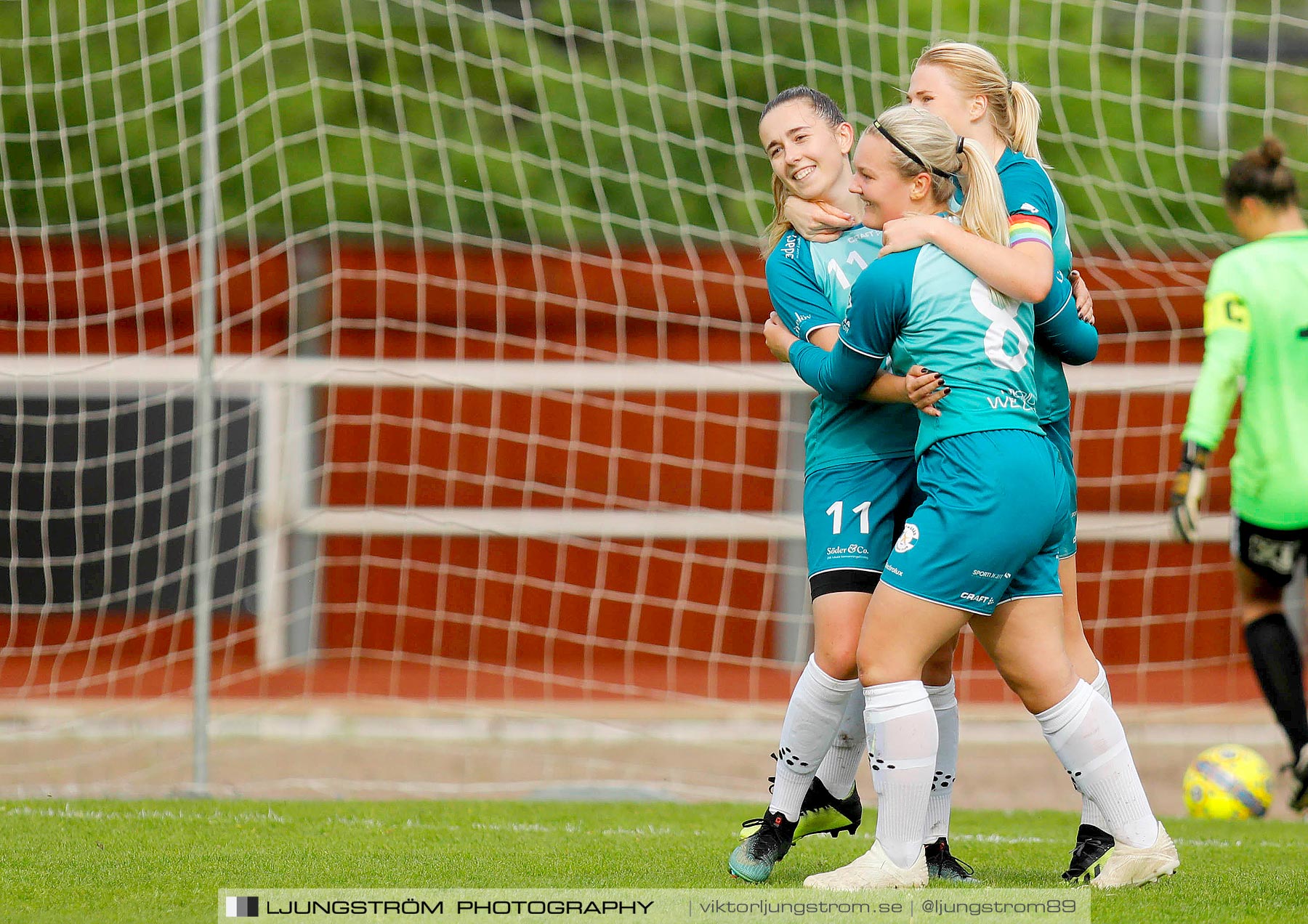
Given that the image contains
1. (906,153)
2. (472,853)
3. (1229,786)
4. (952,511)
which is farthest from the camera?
(1229,786)

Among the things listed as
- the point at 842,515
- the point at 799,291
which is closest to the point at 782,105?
the point at 799,291

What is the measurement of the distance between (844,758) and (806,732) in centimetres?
25

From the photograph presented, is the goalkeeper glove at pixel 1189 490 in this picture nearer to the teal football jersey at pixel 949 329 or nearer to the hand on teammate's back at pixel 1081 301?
the hand on teammate's back at pixel 1081 301

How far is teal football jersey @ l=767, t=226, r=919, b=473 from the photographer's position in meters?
3.43

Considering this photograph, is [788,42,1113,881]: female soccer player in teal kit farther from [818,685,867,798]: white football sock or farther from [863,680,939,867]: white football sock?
[863,680,939,867]: white football sock

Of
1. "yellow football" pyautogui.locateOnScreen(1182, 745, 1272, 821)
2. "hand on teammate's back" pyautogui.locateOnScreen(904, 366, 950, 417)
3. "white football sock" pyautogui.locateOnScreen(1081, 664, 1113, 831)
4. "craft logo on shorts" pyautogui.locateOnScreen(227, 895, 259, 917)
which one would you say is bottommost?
"yellow football" pyautogui.locateOnScreen(1182, 745, 1272, 821)

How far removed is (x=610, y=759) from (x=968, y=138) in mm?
4157

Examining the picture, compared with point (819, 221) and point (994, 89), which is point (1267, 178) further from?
point (819, 221)

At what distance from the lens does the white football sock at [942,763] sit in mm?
3562

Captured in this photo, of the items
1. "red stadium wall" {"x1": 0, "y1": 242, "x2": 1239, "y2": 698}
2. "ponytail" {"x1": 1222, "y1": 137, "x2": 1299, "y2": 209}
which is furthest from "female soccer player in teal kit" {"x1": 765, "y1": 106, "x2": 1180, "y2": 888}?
"red stadium wall" {"x1": 0, "y1": 242, "x2": 1239, "y2": 698}

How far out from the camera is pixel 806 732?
3439 mm

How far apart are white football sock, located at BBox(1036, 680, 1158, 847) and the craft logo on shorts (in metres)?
1.70

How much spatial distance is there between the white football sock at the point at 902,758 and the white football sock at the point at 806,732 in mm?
252

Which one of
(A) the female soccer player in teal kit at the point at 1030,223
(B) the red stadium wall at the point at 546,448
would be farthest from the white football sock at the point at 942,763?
(B) the red stadium wall at the point at 546,448
